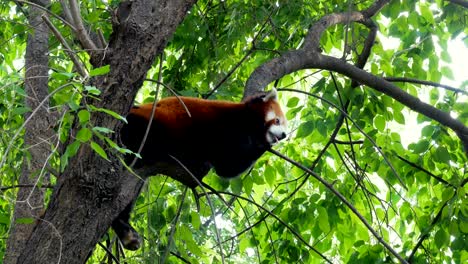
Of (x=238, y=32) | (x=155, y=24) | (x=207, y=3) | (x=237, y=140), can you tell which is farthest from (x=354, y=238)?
(x=155, y=24)

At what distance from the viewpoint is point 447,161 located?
4258mm

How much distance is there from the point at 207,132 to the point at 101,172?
2036 mm

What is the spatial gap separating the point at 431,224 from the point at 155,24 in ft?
8.85

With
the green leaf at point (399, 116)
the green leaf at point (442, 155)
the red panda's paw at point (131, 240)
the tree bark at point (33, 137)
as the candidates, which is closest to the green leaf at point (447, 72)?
the green leaf at point (399, 116)

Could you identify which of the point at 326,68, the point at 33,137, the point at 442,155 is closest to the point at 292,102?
the point at 326,68

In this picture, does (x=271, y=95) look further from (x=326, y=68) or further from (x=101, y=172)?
(x=101, y=172)

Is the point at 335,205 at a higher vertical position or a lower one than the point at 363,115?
lower

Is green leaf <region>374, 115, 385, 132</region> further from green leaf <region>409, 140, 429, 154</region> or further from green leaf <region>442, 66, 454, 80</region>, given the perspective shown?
green leaf <region>442, 66, 454, 80</region>

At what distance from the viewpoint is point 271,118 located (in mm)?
4656

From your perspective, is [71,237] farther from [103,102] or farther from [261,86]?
[261,86]

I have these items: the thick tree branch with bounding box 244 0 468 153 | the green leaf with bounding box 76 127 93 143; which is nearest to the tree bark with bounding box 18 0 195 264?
the green leaf with bounding box 76 127 93 143

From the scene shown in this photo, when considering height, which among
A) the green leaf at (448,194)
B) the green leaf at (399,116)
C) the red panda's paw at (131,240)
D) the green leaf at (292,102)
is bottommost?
the red panda's paw at (131,240)

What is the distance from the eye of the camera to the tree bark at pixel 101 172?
2258 mm

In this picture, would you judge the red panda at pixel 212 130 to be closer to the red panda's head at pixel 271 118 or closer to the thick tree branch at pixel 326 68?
the red panda's head at pixel 271 118
